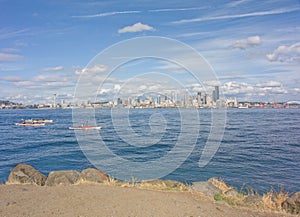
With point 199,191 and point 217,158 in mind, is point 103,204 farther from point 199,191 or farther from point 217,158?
point 217,158

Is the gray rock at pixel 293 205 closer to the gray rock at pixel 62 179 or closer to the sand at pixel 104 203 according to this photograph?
the sand at pixel 104 203

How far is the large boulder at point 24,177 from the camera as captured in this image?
12742 millimetres

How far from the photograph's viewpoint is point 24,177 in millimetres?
13000

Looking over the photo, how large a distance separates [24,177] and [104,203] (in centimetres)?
587

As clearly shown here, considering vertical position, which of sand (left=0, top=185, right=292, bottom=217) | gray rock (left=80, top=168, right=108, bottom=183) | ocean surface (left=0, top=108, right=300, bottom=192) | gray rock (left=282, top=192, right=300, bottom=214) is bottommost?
ocean surface (left=0, top=108, right=300, bottom=192)

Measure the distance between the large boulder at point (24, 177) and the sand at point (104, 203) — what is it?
1940 millimetres

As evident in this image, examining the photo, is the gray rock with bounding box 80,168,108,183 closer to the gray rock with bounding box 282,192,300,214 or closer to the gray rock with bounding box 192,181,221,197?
the gray rock with bounding box 192,181,221,197

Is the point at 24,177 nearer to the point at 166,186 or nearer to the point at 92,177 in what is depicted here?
the point at 92,177

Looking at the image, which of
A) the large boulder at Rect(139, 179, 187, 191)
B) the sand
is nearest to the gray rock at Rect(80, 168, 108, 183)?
the large boulder at Rect(139, 179, 187, 191)

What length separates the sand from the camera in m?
8.00

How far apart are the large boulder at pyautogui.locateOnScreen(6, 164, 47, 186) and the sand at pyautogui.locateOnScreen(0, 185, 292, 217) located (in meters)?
1.94

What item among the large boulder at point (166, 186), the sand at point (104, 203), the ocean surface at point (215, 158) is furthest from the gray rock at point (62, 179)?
the ocean surface at point (215, 158)

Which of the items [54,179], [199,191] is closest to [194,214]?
[199,191]

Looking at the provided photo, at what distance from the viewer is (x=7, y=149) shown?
1523 inches
